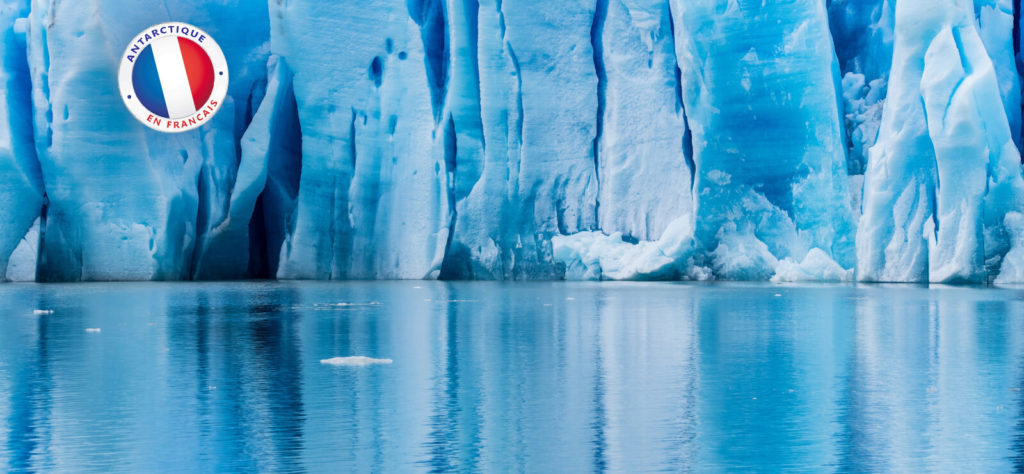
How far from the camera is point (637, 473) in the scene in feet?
11.6

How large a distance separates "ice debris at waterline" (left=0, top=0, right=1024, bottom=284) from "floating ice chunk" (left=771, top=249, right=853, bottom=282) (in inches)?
1.4

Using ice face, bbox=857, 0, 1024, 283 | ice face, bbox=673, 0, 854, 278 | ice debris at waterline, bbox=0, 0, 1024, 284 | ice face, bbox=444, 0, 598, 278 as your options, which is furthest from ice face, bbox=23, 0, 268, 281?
ice face, bbox=857, 0, 1024, 283

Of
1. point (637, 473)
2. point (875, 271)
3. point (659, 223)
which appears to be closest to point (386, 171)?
point (659, 223)

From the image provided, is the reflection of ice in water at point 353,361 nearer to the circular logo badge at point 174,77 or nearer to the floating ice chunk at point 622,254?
the floating ice chunk at point 622,254

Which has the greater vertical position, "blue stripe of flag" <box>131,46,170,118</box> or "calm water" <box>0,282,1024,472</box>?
"blue stripe of flag" <box>131,46,170,118</box>

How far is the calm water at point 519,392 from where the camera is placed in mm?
3834

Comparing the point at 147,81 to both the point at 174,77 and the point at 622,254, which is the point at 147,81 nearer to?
the point at 174,77

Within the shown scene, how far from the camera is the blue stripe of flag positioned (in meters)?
19.7

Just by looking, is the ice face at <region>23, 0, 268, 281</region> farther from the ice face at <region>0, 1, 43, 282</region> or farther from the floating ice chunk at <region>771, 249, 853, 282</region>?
the floating ice chunk at <region>771, 249, 853, 282</region>

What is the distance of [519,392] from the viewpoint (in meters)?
5.26

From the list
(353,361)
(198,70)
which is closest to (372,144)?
(198,70)

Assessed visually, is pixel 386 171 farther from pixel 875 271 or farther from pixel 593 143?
pixel 875 271

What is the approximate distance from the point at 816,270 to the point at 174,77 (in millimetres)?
11428

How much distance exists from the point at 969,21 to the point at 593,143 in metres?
6.85
